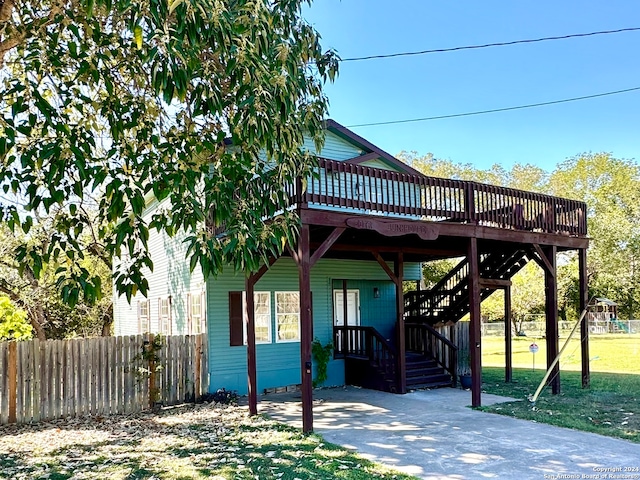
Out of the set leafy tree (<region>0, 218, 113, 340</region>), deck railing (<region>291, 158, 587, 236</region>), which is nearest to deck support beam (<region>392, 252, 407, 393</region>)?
deck railing (<region>291, 158, 587, 236</region>)

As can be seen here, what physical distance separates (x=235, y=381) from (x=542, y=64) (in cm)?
2397

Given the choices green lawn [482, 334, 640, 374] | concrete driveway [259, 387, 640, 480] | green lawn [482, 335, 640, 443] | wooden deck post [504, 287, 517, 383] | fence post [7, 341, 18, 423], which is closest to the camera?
concrete driveway [259, 387, 640, 480]

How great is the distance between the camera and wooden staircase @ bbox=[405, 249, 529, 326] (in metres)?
12.9

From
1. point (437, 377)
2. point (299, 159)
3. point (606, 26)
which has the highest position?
point (606, 26)

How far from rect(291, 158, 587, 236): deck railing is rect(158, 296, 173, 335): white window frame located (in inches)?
230

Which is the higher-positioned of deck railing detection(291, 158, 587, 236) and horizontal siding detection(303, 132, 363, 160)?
horizontal siding detection(303, 132, 363, 160)

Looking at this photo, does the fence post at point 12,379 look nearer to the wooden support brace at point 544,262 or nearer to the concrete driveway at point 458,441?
the concrete driveway at point 458,441

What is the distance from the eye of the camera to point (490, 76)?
95.7ft

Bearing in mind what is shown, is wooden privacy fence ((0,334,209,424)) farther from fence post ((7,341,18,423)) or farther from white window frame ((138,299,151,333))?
white window frame ((138,299,151,333))

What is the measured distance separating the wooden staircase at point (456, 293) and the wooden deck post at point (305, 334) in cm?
577

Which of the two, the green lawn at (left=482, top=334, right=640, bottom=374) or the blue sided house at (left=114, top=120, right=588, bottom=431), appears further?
the green lawn at (left=482, top=334, right=640, bottom=374)

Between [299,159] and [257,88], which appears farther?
[299,159]

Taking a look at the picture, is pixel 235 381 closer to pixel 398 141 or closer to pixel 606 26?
pixel 606 26

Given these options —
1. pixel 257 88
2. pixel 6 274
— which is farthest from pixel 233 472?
Result: pixel 6 274
